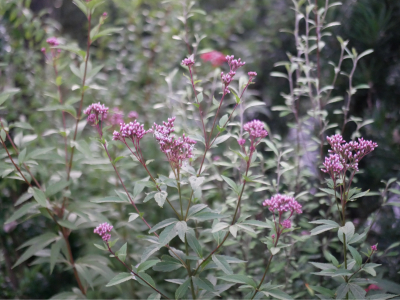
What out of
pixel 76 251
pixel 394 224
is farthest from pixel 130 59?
pixel 394 224

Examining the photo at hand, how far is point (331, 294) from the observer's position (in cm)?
125

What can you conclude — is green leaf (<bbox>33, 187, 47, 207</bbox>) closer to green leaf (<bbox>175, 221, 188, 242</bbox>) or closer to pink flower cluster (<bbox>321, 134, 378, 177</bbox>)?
green leaf (<bbox>175, 221, 188, 242</bbox>)

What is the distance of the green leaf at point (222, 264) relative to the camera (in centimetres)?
115

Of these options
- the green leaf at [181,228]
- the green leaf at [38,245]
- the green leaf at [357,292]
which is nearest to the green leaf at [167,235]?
the green leaf at [181,228]

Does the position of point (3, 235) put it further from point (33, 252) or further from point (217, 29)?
point (217, 29)

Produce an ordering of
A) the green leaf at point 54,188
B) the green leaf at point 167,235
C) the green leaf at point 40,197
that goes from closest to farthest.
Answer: the green leaf at point 167,235 → the green leaf at point 40,197 → the green leaf at point 54,188

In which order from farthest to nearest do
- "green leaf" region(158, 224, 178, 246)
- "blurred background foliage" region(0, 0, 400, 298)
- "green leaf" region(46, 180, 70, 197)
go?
"blurred background foliage" region(0, 0, 400, 298), "green leaf" region(46, 180, 70, 197), "green leaf" region(158, 224, 178, 246)

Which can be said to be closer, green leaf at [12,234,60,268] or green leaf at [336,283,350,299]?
green leaf at [336,283,350,299]

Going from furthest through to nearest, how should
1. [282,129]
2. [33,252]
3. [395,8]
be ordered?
[282,129]
[395,8]
[33,252]

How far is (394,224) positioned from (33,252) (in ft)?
6.20

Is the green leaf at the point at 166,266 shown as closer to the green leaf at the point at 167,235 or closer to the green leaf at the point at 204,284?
the green leaf at the point at 204,284

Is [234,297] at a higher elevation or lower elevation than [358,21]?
lower

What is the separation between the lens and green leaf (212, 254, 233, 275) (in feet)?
3.76

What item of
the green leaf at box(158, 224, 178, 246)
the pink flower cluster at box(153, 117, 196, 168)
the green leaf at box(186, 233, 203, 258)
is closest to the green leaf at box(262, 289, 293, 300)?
the green leaf at box(186, 233, 203, 258)
